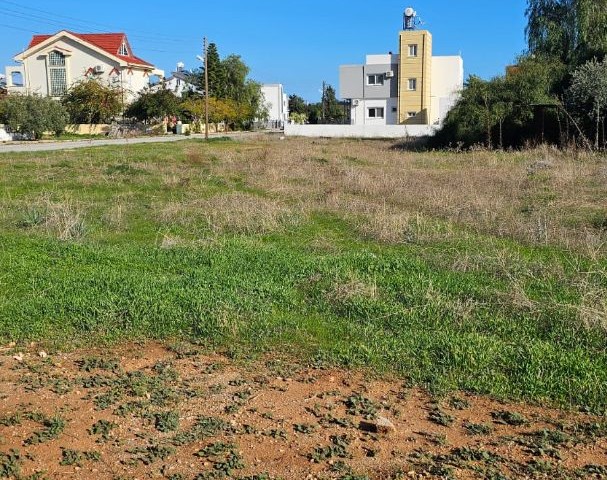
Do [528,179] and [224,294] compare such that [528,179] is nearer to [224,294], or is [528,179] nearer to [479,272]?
[479,272]

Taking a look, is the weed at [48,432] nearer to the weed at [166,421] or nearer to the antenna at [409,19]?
the weed at [166,421]

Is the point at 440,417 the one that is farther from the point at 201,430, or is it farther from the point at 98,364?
the point at 98,364

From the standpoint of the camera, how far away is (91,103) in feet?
182

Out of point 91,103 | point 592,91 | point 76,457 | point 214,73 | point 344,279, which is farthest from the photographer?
point 214,73

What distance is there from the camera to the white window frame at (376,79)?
62.9m

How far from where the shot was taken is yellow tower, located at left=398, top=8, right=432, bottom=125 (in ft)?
195

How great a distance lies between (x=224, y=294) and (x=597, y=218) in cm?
716

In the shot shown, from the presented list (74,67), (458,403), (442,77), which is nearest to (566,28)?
(442,77)

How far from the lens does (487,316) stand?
5488 mm

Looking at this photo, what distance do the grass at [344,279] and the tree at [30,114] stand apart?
3466 cm

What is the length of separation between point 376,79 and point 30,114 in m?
34.0

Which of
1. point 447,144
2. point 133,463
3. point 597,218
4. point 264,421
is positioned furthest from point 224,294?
point 447,144

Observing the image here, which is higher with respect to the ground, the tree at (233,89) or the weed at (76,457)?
the tree at (233,89)

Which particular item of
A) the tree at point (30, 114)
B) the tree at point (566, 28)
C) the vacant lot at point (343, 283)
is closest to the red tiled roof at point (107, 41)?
the tree at point (30, 114)
